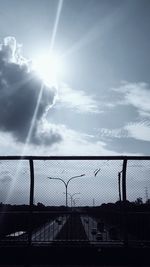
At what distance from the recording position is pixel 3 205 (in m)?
8.66

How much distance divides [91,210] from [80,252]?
3.06ft

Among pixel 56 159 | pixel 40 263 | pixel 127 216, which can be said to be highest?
pixel 56 159

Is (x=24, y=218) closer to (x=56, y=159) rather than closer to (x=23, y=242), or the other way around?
(x=23, y=242)

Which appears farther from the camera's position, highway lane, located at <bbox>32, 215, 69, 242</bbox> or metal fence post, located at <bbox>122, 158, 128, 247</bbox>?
highway lane, located at <bbox>32, 215, 69, 242</bbox>

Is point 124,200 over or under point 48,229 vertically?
over

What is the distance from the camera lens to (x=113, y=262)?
8.27 meters

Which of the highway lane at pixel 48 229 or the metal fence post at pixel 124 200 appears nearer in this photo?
the metal fence post at pixel 124 200

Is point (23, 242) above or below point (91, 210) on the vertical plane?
below

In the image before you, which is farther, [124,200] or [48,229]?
[48,229]

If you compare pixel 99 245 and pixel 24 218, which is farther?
pixel 24 218

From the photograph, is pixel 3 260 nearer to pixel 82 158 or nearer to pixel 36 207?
pixel 36 207

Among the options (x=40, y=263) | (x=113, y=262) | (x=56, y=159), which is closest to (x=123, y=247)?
(x=113, y=262)

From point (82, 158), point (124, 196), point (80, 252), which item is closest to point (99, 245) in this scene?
point (80, 252)

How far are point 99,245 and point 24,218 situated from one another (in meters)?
1.95
